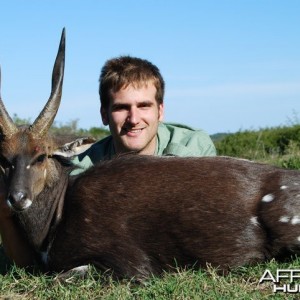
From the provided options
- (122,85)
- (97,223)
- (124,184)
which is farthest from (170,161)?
(122,85)

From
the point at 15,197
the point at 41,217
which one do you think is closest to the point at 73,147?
the point at 41,217

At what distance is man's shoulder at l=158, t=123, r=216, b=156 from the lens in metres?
8.72

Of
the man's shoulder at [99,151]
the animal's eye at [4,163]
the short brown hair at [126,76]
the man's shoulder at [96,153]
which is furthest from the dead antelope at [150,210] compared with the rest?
the man's shoulder at [99,151]

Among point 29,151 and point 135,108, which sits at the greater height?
point 135,108

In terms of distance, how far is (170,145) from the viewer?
28.8ft

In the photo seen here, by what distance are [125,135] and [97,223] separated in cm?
175

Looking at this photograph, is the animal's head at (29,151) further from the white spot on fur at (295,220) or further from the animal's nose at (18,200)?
the white spot on fur at (295,220)

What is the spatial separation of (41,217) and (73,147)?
0.82 meters

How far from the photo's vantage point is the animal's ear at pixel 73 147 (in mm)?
7469

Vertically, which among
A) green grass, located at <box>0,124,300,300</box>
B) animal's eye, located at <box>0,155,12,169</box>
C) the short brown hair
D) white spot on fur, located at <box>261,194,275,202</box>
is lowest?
green grass, located at <box>0,124,300,300</box>

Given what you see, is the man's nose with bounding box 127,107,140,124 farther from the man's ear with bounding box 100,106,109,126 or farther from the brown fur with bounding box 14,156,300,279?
the brown fur with bounding box 14,156,300,279

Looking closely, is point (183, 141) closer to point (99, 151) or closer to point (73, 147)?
point (99, 151)

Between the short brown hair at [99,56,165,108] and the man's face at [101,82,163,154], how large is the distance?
3.3 inches

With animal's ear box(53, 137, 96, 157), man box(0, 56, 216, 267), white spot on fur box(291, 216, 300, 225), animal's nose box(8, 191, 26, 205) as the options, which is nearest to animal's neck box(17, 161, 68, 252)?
animal's ear box(53, 137, 96, 157)
